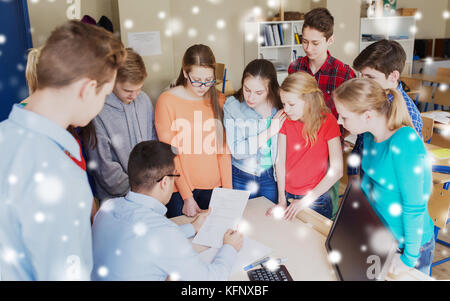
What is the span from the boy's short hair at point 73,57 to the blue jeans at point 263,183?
1142mm

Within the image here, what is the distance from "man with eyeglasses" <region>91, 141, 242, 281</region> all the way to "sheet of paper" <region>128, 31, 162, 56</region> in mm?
3503

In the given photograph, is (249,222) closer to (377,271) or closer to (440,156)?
(377,271)

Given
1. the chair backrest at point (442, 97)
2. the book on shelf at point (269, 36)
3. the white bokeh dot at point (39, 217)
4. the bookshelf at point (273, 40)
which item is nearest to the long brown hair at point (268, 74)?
the white bokeh dot at point (39, 217)

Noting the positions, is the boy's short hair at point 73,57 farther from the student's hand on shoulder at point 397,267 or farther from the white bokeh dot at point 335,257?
the student's hand on shoulder at point 397,267

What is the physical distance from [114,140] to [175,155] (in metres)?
0.45

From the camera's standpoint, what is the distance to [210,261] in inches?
54.9

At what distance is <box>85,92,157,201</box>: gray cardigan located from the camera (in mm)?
1807

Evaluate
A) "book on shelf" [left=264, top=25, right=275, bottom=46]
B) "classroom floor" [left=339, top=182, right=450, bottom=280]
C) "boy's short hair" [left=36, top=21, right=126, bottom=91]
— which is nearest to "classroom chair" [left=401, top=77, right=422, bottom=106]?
"book on shelf" [left=264, top=25, right=275, bottom=46]

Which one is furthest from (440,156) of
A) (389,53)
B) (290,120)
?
(290,120)

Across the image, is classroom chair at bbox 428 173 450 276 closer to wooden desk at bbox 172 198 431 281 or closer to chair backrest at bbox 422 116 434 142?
wooden desk at bbox 172 198 431 281

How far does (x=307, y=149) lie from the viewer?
1868mm

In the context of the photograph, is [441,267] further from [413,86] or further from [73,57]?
[413,86]

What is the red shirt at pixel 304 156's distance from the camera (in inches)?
72.9

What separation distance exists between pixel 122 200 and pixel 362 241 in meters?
0.81
